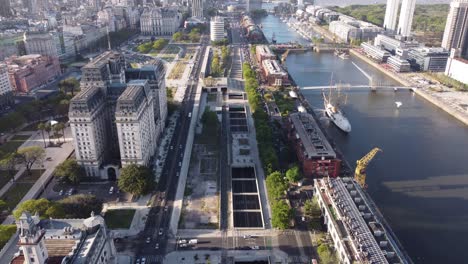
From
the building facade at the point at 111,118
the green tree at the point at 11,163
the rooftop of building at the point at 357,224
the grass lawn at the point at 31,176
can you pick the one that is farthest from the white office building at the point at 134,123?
the rooftop of building at the point at 357,224

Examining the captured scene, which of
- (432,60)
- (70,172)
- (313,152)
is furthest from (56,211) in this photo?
(432,60)

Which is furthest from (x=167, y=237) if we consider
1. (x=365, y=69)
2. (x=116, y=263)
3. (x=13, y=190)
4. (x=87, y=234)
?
(x=365, y=69)

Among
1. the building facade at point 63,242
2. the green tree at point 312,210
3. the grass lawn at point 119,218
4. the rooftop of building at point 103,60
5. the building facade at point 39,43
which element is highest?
the rooftop of building at point 103,60

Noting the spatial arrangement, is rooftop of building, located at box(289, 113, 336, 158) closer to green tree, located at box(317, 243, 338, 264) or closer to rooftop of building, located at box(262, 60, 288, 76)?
green tree, located at box(317, 243, 338, 264)

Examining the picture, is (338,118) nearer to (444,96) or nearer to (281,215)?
(281,215)

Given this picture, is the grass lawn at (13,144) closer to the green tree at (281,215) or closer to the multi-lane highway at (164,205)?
the multi-lane highway at (164,205)

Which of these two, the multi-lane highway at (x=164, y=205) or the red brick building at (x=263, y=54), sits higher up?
the red brick building at (x=263, y=54)
